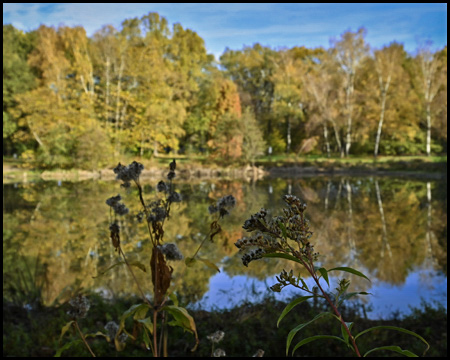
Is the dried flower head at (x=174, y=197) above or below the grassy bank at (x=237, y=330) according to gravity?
above

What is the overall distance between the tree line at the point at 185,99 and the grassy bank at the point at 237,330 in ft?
64.0

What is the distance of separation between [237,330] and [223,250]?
10.5 feet

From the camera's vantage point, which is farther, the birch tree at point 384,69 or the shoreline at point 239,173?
the birch tree at point 384,69

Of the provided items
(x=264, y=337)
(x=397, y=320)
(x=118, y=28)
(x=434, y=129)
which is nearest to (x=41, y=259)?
(x=264, y=337)

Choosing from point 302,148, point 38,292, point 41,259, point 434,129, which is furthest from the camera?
point 302,148

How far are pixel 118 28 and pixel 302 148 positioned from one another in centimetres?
1487

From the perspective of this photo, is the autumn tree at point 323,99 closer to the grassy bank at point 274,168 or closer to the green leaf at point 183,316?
the grassy bank at point 274,168

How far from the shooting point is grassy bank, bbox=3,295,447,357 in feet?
9.95

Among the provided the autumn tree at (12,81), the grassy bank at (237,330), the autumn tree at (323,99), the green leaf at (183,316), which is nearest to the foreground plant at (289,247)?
the green leaf at (183,316)

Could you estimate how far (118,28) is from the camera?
83.9 ft

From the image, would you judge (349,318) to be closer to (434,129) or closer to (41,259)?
(41,259)

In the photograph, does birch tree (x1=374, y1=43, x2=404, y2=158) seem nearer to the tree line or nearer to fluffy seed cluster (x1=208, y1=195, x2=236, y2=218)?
the tree line

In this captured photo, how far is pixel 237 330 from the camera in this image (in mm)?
3303

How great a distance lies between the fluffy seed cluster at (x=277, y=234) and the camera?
0.60 metres
